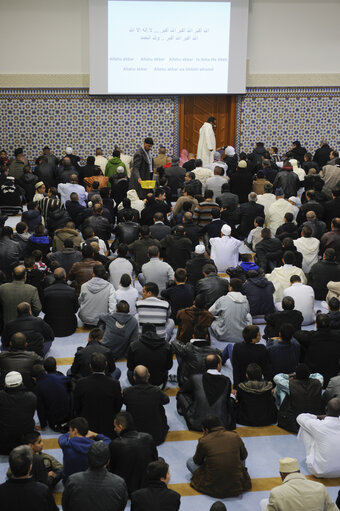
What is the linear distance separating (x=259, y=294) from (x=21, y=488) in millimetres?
4895

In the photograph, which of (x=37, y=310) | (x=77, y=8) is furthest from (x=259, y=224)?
(x=77, y=8)

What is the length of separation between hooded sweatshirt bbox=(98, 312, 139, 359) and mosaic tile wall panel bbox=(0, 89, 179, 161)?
33.8 feet

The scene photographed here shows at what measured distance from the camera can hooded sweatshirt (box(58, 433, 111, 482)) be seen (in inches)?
224

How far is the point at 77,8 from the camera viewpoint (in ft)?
56.4

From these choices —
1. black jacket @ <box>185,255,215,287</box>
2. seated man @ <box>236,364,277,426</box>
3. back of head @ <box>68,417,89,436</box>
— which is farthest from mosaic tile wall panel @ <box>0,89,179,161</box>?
back of head @ <box>68,417,89,436</box>

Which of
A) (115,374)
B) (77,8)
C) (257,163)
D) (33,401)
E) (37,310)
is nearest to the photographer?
(33,401)

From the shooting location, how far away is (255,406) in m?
7.04

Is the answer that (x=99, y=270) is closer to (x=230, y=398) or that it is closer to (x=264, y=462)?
(x=230, y=398)

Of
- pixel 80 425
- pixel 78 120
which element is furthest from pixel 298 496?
pixel 78 120

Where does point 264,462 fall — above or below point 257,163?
below

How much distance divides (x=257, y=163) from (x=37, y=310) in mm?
8374

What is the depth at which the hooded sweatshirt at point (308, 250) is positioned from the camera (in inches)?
414

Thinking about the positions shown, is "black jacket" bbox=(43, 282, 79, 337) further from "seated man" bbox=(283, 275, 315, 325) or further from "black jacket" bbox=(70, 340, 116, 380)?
"seated man" bbox=(283, 275, 315, 325)

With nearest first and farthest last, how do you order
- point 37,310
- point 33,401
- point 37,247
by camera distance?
point 33,401 < point 37,310 < point 37,247
